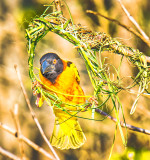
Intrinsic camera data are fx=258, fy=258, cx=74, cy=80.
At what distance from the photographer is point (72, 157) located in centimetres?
442

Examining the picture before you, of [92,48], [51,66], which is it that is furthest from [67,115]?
[92,48]

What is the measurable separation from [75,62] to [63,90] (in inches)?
58.5

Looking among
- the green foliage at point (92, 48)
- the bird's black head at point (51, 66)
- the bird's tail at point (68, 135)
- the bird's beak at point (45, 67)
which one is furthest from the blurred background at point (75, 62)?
the green foliage at point (92, 48)

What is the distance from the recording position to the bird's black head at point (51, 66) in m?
2.22

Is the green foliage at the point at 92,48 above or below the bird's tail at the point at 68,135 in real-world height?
above

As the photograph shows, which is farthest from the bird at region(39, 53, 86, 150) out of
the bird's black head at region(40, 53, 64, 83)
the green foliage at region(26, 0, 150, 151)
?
the green foliage at region(26, 0, 150, 151)

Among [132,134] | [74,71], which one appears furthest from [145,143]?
[74,71]

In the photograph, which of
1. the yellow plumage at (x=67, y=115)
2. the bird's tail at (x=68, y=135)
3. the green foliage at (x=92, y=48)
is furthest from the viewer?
the bird's tail at (x=68, y=135)

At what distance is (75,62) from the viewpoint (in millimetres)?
3752

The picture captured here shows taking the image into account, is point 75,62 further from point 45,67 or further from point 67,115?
point 45,67

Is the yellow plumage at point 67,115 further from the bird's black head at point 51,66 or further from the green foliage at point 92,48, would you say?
the green foliage at point 92,48

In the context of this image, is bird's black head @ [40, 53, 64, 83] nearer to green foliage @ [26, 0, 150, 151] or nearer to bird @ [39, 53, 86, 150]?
bird @ [39, 53, 86, 150]

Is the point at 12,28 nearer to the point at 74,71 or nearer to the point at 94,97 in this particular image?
the point at 74,71

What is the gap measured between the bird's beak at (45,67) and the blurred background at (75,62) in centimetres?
131
